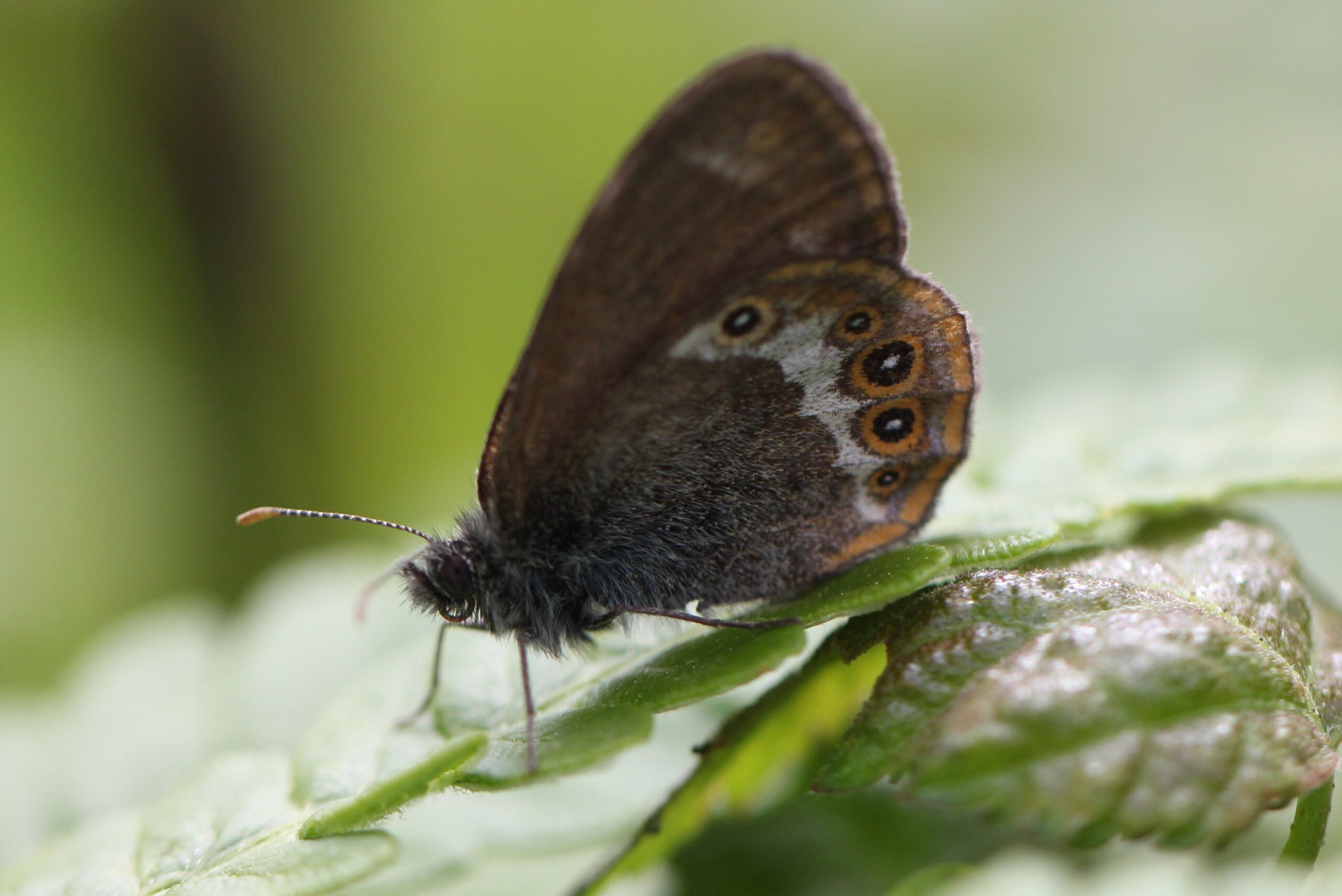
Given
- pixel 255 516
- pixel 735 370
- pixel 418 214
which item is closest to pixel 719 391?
pixel 735 370

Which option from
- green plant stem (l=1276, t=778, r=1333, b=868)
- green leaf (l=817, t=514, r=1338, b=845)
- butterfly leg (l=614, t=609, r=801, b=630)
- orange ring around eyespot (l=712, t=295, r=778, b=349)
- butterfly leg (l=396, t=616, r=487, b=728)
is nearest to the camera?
green leaf (l=817, t=514, r=1338, b=845)

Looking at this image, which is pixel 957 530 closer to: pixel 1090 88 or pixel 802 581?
pixel 802 581

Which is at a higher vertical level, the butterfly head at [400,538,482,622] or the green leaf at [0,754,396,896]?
the butterfly head at [400,538,482,622]

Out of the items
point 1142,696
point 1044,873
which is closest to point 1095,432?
point 1142,696

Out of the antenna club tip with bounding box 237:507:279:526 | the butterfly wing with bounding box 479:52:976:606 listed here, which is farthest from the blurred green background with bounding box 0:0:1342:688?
the butterfly wing with bounding box 479:52:976:606

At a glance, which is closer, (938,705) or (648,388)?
(938,705)

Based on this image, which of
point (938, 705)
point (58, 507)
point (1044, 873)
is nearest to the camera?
point (1044, 873)

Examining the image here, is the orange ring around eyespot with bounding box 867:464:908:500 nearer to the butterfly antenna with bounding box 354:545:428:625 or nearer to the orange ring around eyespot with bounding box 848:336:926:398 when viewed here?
the orange ring around eyespot with bounding box 848:336:926:398
